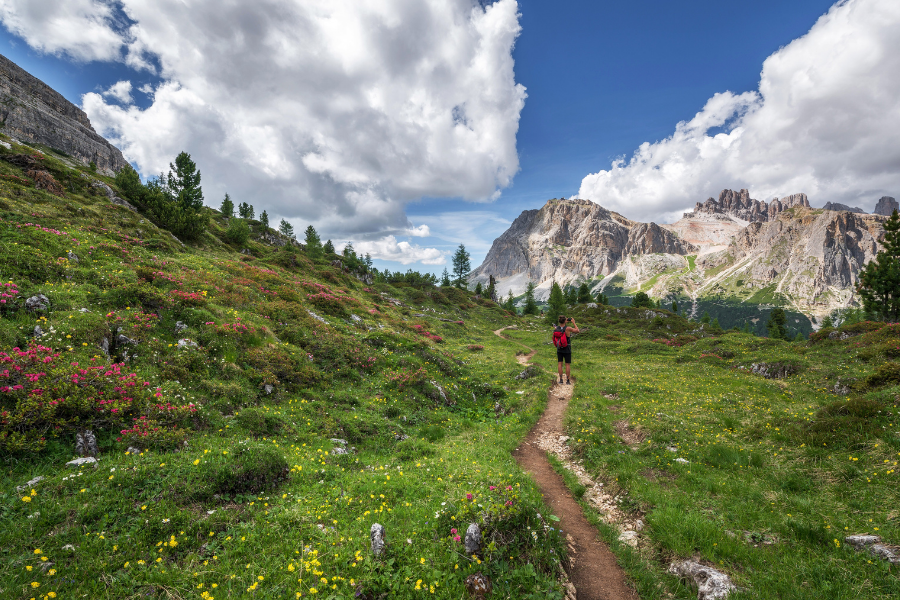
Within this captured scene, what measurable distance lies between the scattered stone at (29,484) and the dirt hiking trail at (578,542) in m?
11.3

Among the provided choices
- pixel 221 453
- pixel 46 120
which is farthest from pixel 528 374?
pixel 46 120

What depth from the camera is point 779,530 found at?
7078 mm

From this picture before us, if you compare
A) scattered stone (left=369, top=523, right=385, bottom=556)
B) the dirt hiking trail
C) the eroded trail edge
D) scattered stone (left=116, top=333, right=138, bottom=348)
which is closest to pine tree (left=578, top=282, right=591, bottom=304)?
the eroded trail edge

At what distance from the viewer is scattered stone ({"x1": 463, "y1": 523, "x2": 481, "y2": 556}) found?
6.62 metres

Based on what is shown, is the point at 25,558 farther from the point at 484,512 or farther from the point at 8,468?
the point at 484,512

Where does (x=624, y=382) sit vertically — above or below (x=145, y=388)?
below

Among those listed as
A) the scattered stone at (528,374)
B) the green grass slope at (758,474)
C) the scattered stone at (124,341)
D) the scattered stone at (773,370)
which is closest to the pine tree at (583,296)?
the scattered stone at (773,370)

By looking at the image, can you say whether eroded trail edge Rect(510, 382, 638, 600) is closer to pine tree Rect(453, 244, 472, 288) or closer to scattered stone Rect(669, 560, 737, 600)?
scattered stone Rect(669, 560, 737, 600)

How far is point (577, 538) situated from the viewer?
26.4 feet

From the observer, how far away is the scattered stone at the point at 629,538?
778 centimetres

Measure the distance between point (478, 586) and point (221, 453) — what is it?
293 inches

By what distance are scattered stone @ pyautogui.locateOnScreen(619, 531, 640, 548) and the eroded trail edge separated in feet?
1.74

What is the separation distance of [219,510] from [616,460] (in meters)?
11.5

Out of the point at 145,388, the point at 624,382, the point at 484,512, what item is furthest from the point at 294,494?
the point at 624,382
